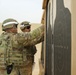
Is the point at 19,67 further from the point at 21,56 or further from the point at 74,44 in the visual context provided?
the point at 74,44

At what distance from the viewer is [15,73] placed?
Answer: 9.18 ft

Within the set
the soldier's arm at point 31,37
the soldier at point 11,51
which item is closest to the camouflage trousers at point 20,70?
the soldier at point 11,51

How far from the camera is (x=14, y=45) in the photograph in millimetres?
2654

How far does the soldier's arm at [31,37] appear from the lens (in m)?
2.45

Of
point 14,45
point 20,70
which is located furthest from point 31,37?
point 20,70

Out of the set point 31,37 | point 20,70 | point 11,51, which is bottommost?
point 20,70

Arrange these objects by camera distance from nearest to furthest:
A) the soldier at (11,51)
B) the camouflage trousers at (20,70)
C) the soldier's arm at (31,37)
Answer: the soldier's arm at (31,37) → the soldier at (11,51) → the camouflage trousers at (20,70)

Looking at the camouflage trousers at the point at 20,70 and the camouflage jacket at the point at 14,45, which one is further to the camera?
the camouflage trousers at the point at 20,70

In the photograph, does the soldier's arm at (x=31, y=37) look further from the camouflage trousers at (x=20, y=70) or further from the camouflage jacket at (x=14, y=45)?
the camouflage trousers at (x=20, y=70)

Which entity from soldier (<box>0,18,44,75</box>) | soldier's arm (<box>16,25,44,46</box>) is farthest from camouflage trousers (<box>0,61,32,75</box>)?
soldier's arm (<box>16,25,44,46</box>)

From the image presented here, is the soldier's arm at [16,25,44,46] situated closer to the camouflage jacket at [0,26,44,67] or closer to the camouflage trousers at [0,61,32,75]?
the camouflage jacket at [0,26,44,67]

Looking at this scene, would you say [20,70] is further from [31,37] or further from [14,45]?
[31,37]

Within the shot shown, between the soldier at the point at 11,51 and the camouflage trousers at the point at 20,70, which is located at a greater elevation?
the soldier at the point at 11,51

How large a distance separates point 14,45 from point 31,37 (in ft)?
0.91
